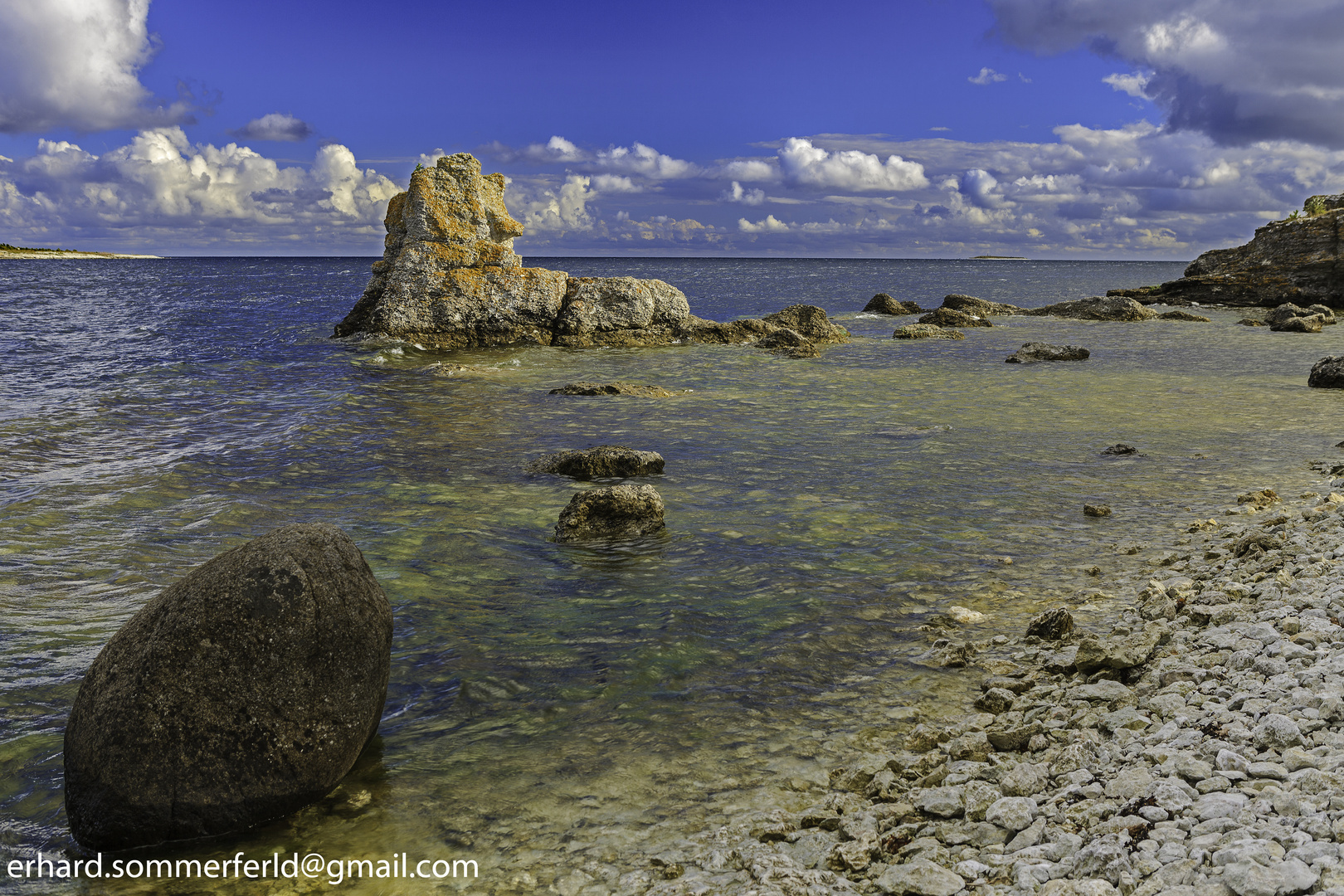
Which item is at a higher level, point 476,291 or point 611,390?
point 476,291

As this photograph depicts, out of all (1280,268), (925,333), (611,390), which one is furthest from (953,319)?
(611,390)

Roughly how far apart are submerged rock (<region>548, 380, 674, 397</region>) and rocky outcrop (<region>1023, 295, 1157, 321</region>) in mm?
31638

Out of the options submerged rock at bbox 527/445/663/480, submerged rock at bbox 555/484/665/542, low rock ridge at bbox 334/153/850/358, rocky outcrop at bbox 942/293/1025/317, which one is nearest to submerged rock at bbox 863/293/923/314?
rocky outcrop at bbox 942/293/1025/317

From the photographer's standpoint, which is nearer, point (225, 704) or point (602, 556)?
point (225, 704)

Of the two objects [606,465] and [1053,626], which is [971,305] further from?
[1053,626]

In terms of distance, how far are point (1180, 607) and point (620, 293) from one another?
2398cm

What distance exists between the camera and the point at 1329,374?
18.3 m

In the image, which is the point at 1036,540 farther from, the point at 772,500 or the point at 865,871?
the point at 865,871

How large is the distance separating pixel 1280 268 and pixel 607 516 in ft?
156

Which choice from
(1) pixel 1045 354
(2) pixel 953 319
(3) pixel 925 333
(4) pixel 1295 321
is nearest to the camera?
(1) pixel 1045 354

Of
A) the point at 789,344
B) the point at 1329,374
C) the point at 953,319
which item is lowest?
the point at 1329,374

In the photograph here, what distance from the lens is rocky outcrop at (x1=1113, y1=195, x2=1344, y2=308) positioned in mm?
39562

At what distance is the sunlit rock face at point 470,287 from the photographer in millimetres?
25766

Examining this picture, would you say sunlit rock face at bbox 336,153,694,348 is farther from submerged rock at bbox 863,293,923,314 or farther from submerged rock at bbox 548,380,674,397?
submerged rock at bbox 863,293,923,314
